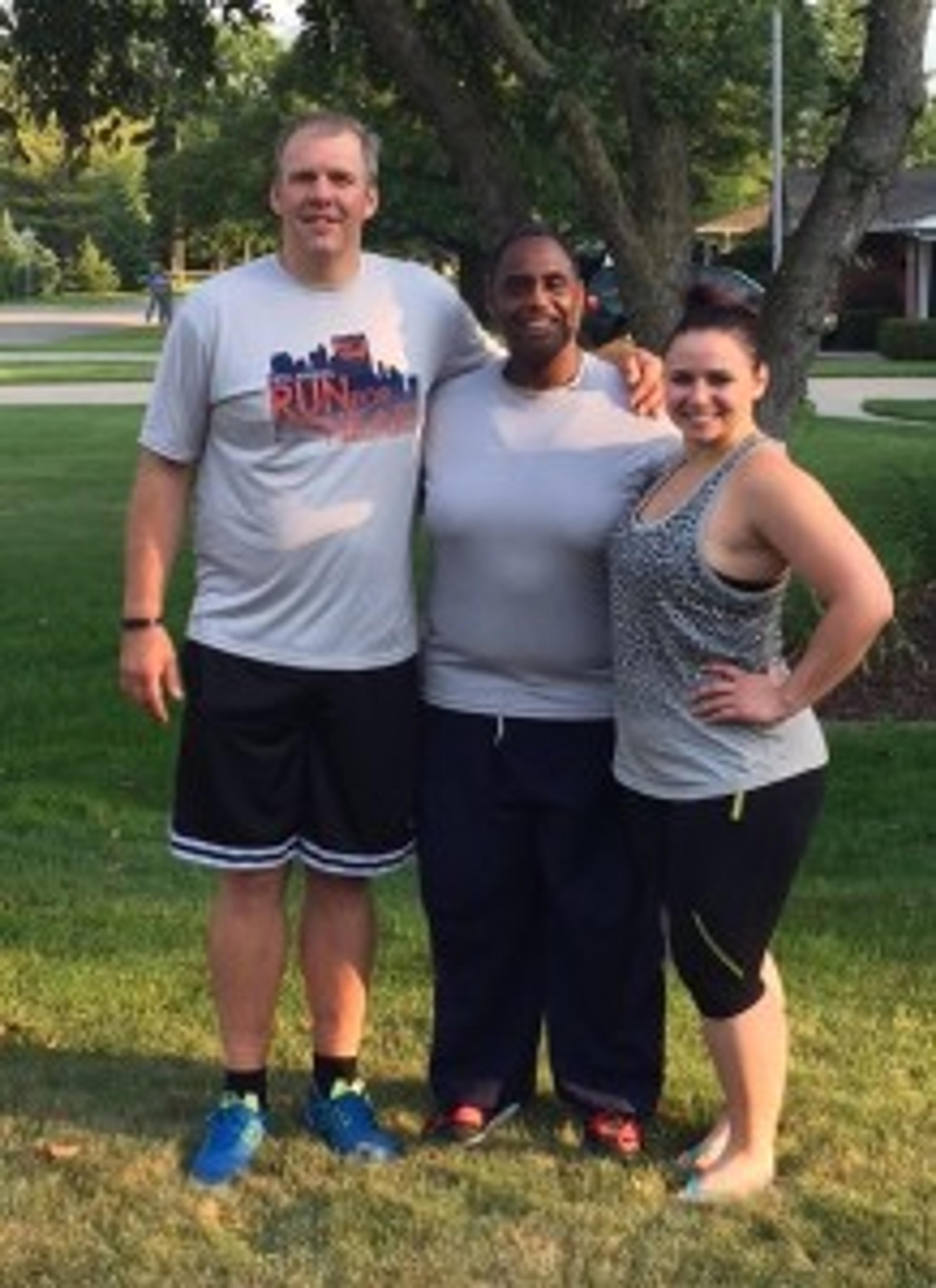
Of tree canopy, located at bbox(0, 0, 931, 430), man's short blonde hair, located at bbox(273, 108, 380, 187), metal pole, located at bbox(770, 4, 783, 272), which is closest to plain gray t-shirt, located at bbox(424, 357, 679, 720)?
man's short blonde hair, located at bbox(273, 108, 380, 187)

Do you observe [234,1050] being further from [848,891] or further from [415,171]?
[415,171]

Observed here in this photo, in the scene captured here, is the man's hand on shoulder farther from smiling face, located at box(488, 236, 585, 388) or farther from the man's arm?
the man's arm

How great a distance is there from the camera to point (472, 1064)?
4.50 meters

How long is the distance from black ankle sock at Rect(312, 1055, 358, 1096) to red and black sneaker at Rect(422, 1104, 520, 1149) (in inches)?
7.5

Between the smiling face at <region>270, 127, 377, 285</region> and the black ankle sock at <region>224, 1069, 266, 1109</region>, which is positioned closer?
the smiling face at <region>270, 127, 377, 285</region>

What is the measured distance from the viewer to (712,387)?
154 inches

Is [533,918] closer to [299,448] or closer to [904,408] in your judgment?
[299,448]

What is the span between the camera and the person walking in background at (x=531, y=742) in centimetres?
409

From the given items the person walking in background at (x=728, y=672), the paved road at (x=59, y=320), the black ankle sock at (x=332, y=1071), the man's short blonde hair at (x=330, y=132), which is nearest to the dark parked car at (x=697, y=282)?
the person walking in background at (x=728, y=672)

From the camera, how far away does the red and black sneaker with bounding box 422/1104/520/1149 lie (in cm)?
441

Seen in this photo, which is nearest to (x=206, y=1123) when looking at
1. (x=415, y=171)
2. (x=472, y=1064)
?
(x=472, y=1064)

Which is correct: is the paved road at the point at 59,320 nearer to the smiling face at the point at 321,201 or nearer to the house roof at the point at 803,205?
the house roof at the point at 803,205

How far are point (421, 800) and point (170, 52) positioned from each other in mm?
8121

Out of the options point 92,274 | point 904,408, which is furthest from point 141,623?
point 92,274
